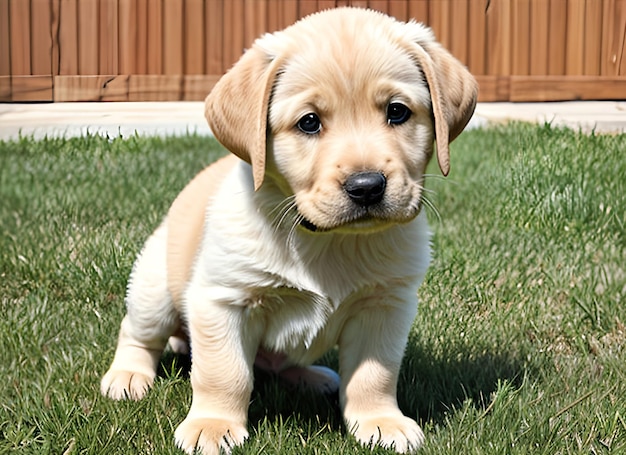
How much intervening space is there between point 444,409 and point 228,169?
117cm

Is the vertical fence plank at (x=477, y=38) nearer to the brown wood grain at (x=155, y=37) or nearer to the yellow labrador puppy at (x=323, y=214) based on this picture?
the brown wood grain at (x=155, y=37)

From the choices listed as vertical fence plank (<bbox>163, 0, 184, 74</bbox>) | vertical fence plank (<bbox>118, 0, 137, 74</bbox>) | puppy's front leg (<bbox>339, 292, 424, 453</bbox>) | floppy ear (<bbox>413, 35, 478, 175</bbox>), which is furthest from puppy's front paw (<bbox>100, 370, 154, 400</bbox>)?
vertical fence plank (<bbox>163, 0, 184, 74</bbox>)

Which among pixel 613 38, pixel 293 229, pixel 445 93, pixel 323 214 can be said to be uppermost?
pixel 445 93

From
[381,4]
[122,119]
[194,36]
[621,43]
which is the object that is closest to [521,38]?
[621,43]

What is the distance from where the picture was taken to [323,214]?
2.96m

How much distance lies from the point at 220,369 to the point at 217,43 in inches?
216

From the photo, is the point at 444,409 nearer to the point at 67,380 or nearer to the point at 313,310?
the point at 313,310

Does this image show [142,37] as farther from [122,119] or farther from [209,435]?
[209,435]

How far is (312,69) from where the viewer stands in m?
3.02

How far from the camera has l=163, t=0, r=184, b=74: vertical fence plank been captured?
8.28 meters

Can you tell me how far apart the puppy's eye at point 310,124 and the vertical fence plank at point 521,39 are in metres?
5.92

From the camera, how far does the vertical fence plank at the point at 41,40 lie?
803cm

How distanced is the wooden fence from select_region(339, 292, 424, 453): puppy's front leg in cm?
509

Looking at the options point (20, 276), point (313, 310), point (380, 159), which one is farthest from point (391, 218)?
point (20, 276)
